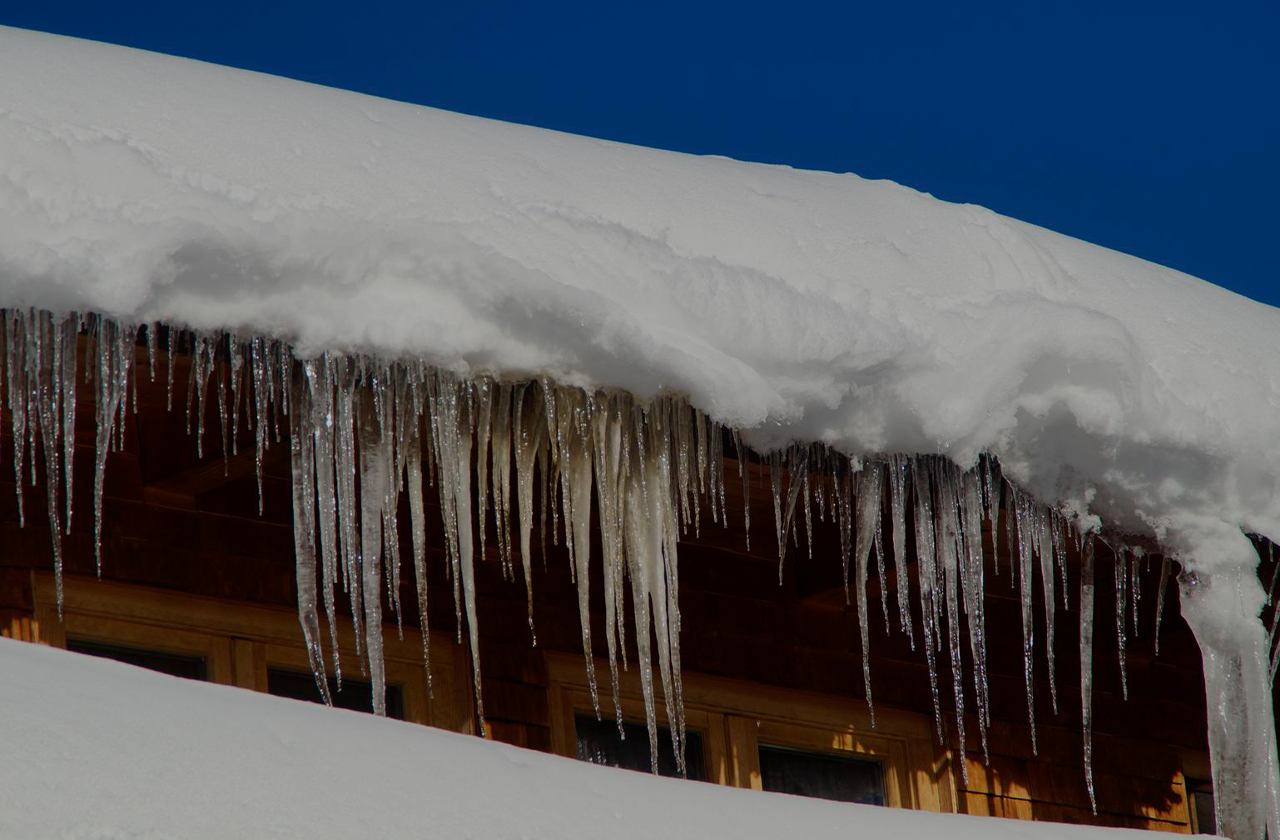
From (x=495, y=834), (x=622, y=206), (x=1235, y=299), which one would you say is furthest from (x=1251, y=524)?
(x=495, y=834)

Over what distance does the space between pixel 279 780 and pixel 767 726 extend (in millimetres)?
2817

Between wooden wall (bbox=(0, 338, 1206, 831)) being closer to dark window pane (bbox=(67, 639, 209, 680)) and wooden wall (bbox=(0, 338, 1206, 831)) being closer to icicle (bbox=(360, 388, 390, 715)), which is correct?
dark window pane (bbox=(67, 639, 209, 680))

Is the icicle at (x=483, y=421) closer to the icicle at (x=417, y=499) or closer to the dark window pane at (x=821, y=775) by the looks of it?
the icicle at (x=417, y=499)

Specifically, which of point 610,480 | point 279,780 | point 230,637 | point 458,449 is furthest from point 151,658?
point 279,780

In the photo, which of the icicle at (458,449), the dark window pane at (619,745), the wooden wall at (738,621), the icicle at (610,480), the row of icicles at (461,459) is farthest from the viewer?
the dark window pane at (619,745)

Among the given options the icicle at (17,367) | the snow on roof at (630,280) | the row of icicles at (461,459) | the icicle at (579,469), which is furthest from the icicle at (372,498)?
the icicle at (17,367)

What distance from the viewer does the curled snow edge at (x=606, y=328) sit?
279cm

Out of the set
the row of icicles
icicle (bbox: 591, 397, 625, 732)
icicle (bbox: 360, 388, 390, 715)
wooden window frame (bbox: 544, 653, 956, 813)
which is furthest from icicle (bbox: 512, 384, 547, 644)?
wooden window frame (bbox: 544, 653, 956, 813)

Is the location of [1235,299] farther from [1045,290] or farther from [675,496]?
[675,496]

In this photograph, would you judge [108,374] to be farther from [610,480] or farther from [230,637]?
[230,637]

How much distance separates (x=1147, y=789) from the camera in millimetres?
5434

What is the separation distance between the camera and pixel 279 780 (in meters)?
2.20

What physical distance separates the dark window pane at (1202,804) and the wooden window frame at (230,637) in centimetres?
269

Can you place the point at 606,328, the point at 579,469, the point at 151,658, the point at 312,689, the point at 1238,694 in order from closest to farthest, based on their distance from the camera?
the point at 606,328 < the point at 579,469 < the point at 1238,694 < the point at 151,658 < the point at 312,689
